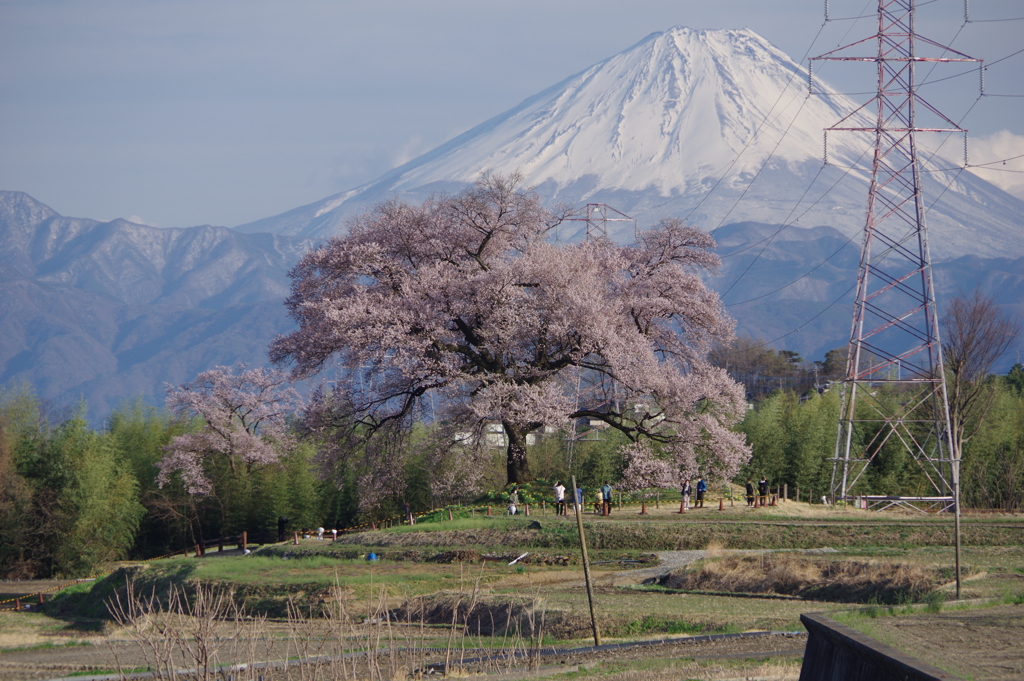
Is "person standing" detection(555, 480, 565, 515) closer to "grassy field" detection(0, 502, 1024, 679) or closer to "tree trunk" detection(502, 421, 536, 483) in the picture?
"grassy field" detection(0, 502, 1024, 679)

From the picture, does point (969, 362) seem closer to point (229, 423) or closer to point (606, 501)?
point (606, 501)

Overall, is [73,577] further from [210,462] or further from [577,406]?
[577,406]

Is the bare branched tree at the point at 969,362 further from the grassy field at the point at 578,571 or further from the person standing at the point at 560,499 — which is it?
the person standing at the point at 560,499

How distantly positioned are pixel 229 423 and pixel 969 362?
116 ft

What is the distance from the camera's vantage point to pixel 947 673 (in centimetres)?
862

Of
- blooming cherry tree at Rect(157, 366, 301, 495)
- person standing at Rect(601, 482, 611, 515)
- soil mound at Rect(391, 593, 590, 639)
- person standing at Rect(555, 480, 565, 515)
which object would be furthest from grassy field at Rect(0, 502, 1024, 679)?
blooming cherry tree at Rect(157, 366, 301, 495)

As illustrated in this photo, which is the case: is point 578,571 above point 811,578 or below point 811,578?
below

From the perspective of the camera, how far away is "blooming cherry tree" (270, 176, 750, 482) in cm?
3172

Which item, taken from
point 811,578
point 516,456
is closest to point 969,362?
point 516,456

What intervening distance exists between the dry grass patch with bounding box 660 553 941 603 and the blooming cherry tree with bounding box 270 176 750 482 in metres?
9.48

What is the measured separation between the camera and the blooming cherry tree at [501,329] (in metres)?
31.7

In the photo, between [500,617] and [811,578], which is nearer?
[500,617]

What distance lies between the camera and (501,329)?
32.2 m

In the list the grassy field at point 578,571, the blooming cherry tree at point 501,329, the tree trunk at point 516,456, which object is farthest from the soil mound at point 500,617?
the tree trunk at point 516,456
